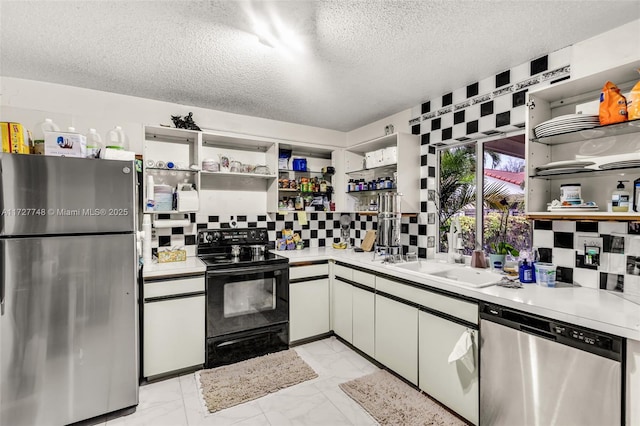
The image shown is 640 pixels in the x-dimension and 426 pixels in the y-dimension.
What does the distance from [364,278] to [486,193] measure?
1.29m

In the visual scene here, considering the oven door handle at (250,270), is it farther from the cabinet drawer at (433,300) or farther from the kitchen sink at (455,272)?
the kitchen sink at (455,272)

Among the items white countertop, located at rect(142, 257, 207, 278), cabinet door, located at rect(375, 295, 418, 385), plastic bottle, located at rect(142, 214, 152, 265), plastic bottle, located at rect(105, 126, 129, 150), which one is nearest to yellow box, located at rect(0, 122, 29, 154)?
plastic bottle, located at rect(105, 126, 129, 150)

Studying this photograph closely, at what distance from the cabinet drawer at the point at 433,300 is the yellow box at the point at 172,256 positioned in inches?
71.0

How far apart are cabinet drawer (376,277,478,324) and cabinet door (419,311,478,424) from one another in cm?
7

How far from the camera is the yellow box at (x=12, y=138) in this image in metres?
1.80

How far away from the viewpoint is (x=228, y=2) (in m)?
1.49

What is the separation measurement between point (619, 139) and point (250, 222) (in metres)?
3.09

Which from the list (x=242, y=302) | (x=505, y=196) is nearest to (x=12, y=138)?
(x=242, y=302)

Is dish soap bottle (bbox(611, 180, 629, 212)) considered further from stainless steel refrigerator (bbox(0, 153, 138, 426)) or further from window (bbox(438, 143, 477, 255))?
stainless steel refrigerator (bbox(0, 153, 138, 426))

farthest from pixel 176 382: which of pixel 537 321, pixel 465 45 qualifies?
pixel 465 45

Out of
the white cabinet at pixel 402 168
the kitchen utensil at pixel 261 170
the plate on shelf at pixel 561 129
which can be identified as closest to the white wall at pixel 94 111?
the kitchen utensil at pixel 261 170

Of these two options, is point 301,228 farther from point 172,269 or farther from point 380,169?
point 172,269

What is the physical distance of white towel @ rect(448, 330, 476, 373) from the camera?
1.74 meters

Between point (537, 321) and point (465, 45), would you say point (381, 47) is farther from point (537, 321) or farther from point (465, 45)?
point (537, 321)
